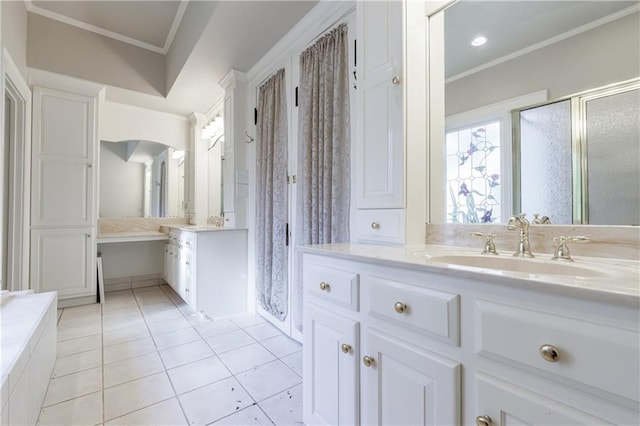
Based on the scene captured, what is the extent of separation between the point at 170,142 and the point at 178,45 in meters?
1.39

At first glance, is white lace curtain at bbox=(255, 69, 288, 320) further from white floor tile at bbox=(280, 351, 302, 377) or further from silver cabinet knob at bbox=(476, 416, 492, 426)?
silver cabinet knob at bbox=(476, 416, 492, 426)

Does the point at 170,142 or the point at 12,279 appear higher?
the point at 170,142

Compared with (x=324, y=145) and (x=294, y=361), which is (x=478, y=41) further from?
(x=294, y=361)

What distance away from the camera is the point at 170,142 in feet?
12.6

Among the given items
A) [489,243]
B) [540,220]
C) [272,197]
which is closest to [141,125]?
[272,197]

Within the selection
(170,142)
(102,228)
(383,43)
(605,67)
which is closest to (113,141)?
(170,142)

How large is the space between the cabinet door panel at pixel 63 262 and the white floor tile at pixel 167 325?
1.14 metres

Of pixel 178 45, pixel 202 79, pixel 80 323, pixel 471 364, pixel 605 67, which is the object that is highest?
pixel 178 45

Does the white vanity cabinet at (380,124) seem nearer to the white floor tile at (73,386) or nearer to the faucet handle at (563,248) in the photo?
the faucet handle at (563,248)

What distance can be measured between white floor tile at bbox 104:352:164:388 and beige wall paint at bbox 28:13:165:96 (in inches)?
110

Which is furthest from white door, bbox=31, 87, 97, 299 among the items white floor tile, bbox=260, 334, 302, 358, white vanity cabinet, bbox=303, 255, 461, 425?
white vanity cabinet, bbox=303, 255, 461, 425

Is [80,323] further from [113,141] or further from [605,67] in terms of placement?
[605,67]

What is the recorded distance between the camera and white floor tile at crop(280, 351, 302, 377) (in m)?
1.78

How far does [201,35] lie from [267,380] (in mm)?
2528
